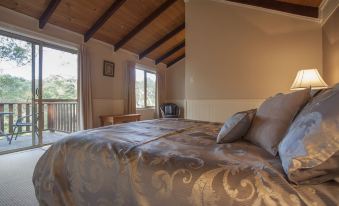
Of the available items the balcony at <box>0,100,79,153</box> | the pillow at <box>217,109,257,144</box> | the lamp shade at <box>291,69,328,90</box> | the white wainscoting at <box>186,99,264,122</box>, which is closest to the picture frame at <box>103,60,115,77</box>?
the balcony at <box>0,100,79,153</box>

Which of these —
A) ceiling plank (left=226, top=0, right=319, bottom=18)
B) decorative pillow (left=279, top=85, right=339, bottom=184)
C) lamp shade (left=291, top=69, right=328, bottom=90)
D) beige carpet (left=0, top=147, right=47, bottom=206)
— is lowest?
beige carpet (left=0, top=147, right=47, bottom=206)

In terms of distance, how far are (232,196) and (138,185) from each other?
396 millimetres

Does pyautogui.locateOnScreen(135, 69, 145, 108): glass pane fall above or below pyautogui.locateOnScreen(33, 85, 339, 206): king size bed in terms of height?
above

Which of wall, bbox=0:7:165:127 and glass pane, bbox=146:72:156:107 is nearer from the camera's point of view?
wall, bbox=0:7:165:127

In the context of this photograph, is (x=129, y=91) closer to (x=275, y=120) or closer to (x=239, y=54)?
(x=239, y=54)

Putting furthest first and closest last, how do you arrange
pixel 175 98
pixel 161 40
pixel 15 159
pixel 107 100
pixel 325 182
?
pixel 175 98 < pixel 161 40 < pixel 107 100 < pixel 15 159 < pixel 325 182

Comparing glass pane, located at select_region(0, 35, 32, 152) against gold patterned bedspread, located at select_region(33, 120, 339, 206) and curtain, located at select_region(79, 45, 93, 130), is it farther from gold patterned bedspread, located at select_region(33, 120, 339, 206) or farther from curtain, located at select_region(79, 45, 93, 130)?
gold patterned bedspread, located at select_region(33, 120, 339, 206)

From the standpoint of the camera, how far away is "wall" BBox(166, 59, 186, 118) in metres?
7.23

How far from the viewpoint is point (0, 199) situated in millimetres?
1695

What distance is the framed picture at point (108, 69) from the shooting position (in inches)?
190

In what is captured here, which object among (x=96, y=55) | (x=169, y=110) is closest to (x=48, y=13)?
(x=96, y=55)

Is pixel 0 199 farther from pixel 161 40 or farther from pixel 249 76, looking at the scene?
pixel 161 40

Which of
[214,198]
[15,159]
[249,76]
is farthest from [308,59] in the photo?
[15,159]

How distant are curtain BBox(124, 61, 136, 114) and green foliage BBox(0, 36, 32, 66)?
236 cm
